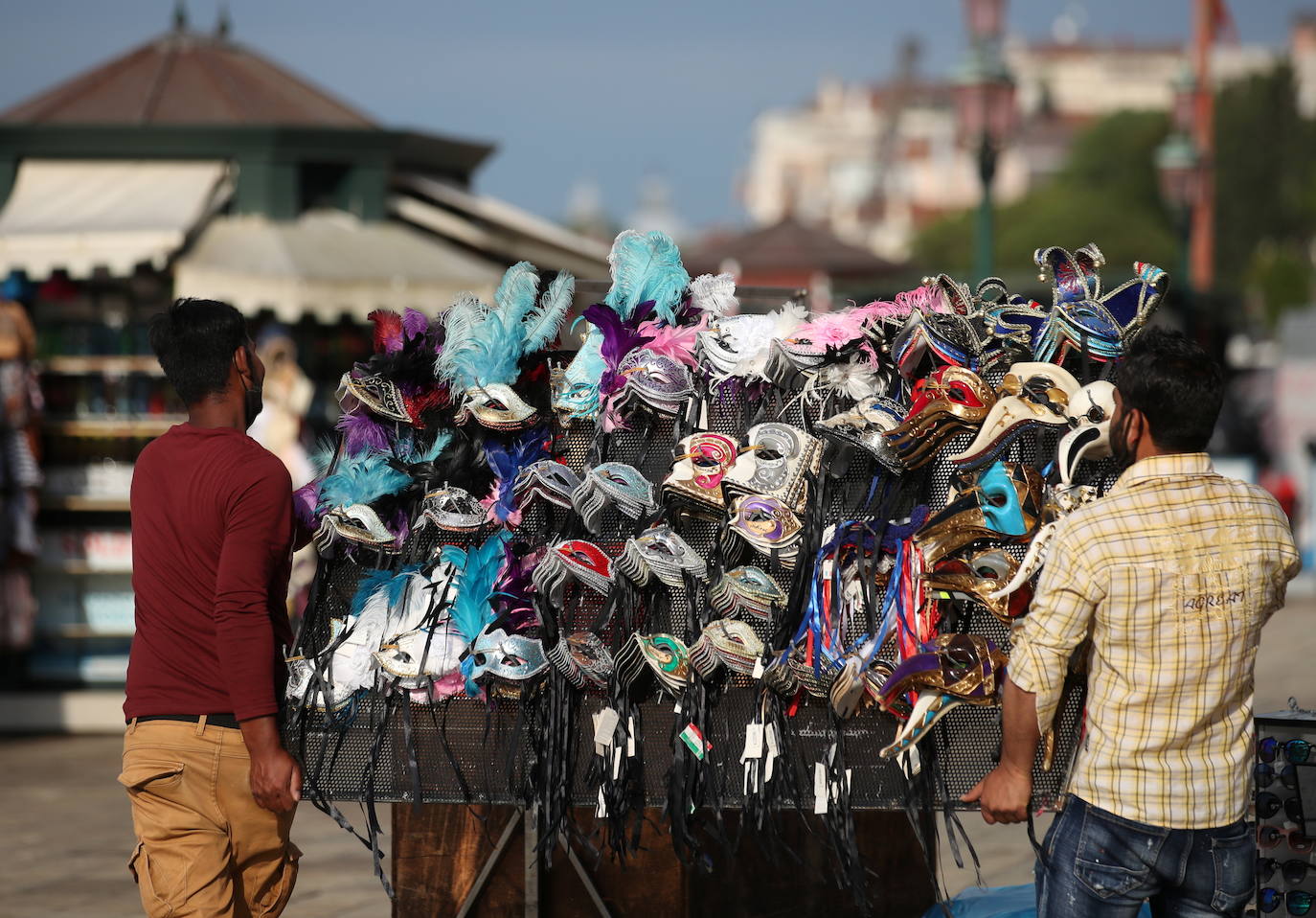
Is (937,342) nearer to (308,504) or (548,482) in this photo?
(548,482)

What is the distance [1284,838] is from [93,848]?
15.2 ft

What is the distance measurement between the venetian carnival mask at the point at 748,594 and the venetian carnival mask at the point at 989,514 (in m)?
0.32

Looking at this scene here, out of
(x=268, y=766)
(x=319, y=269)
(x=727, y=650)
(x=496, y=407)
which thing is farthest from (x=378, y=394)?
(x=319, y=269)

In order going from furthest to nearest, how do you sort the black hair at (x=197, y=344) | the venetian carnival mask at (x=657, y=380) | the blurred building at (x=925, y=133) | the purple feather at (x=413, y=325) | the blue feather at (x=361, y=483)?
the blurred building at (x=925, y=133), the purple feather at (x=413, y=325), the blue feather at (x=361, y=483), the venetian carnival mask at (x=657, y=380), the black hair at (x=197, y=344)

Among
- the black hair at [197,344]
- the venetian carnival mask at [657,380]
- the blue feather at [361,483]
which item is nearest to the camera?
the black hair at [197,344]

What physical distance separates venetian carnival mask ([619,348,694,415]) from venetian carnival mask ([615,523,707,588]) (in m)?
0.28

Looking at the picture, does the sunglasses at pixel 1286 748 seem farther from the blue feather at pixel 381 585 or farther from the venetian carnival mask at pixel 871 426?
the blue feather at pixel 381 585

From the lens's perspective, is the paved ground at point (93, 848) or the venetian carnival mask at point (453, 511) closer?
the venetian carnival mask at point (453, 511)

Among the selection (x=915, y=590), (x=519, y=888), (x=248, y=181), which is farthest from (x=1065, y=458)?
(x=248, y=181)

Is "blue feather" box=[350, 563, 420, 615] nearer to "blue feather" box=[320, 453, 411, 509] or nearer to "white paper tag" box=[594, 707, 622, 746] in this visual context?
"blue feather" box=[320, 453, 411, 509]

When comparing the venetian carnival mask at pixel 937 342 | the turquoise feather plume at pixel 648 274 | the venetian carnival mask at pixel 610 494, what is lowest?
the venetian carnival mask at pixel 610 494

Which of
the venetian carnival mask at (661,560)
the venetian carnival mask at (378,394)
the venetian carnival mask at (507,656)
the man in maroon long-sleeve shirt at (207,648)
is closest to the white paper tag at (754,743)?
the venetian carnival mask at (661,560)

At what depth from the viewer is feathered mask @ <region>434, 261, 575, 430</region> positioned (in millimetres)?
3504

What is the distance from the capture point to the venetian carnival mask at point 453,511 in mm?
3457
